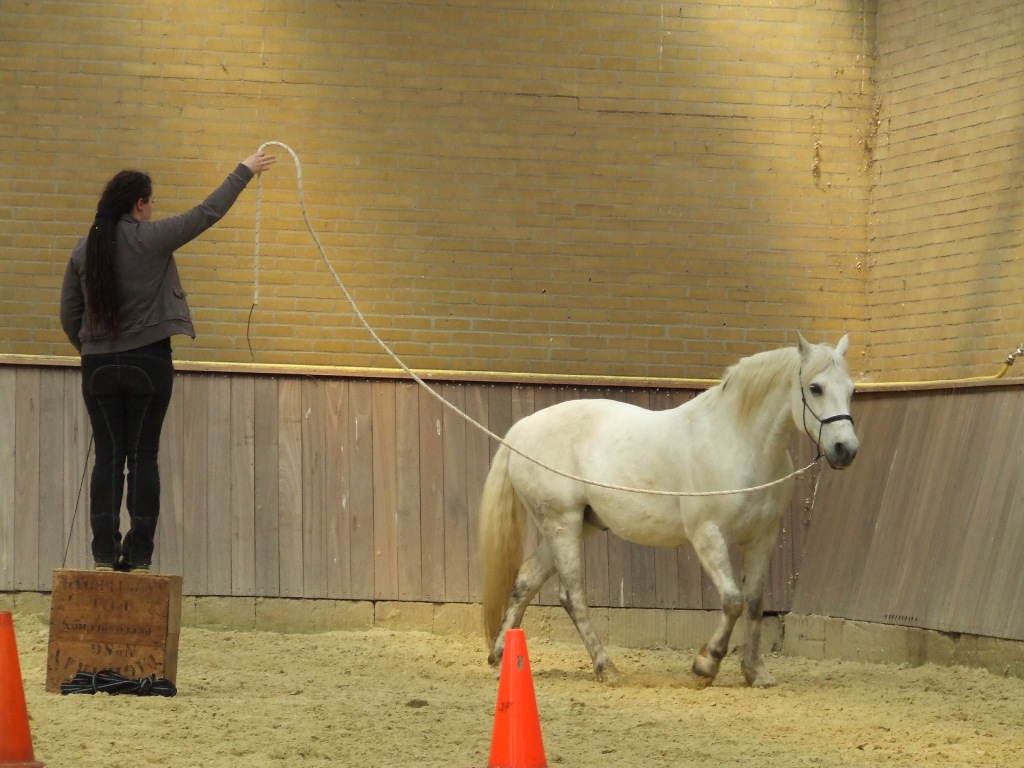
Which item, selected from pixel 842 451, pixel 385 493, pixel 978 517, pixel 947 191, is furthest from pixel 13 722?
pixel 947 191

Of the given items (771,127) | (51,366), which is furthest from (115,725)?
(771,127)

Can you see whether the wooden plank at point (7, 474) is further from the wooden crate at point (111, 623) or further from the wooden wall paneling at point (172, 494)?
the wooden crate at point (111, 623)

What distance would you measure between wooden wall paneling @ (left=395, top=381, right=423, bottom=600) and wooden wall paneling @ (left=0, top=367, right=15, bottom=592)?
2.31 metres

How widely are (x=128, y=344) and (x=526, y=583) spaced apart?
2.79 meters

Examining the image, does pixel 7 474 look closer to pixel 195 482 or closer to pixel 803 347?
pixel 195 482

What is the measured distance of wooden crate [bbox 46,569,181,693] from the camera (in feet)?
19.6

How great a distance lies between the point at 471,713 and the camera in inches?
239

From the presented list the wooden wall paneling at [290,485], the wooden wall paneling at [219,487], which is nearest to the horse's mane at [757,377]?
the wooden wall paneling at [290,485]

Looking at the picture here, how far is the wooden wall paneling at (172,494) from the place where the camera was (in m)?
8.62

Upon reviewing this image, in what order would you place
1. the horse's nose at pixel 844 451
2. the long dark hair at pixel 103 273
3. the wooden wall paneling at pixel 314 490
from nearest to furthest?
the long dark hair at pixel 103 273
the horse's nose at pixel 844 451
the wooden wall paneling at pixel 314 490

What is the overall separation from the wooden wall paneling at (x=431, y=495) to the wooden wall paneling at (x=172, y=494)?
1508 mm

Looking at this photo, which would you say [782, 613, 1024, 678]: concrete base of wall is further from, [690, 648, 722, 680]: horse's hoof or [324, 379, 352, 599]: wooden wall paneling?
[324, 379, 352, 599]: wooden wall paneling

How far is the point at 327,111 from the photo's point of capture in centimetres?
940

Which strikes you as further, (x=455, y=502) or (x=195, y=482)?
(x=455, y=502)
